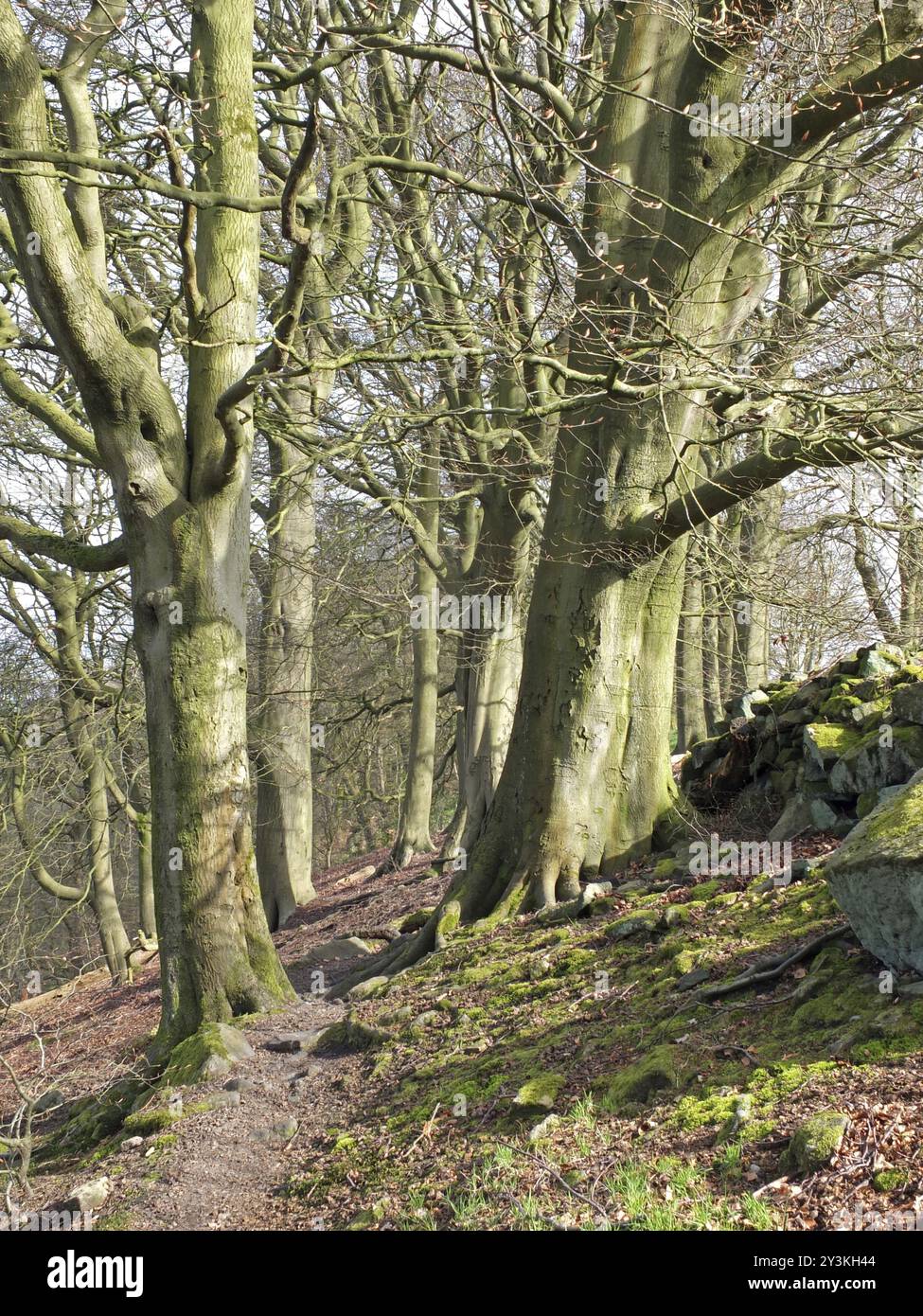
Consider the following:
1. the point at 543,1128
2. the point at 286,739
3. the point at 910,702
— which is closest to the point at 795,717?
the point at 910,702

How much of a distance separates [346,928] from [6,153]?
8.83 metres

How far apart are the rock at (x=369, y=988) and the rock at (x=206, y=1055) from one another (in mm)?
1243

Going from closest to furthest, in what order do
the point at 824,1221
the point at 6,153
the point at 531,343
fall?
the point at 824,1221 → the point at 6,153 → the point at 531,343

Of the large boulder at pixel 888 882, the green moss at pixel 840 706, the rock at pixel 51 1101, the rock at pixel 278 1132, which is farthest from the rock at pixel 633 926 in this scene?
the rock at pixel 51 1101

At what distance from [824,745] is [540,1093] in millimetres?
3750

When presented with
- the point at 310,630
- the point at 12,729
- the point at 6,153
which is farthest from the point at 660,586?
the point at 12,729

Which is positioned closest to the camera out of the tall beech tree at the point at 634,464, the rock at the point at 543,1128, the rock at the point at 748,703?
the rock at the point at 543,1128

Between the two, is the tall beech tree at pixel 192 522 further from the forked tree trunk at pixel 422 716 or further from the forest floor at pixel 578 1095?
Answer: the forked tree trunk at pixel 422 716

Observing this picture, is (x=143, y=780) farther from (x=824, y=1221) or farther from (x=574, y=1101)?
(x=824, y=1221)

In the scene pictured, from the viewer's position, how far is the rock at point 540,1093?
4.79 metres

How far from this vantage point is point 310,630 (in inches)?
590

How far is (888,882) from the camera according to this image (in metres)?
4.33

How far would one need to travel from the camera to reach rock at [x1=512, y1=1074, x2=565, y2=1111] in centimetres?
479

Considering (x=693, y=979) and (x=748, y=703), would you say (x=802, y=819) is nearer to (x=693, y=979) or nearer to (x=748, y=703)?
(x=748, y=703)
